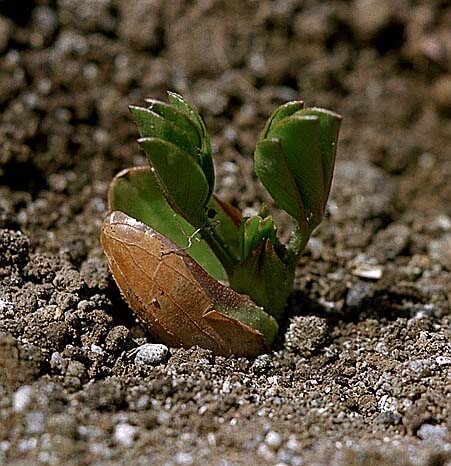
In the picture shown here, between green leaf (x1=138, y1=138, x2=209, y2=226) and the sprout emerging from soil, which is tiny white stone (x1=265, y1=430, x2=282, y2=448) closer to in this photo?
the sprout emerging from soil

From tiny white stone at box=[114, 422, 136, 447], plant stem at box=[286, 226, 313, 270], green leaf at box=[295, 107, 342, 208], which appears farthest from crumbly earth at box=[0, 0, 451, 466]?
green leaf at box=[295, 107, 342, 208]

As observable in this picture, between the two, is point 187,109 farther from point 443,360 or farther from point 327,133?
point 443,360

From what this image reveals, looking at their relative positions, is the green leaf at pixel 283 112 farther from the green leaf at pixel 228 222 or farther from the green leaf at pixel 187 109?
the green leaf at pixel 228 222

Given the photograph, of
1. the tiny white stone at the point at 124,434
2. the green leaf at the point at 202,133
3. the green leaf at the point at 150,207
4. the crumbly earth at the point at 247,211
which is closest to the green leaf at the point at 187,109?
the green leaf at the point at 202,133

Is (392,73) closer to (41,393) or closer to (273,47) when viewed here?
(273,47)

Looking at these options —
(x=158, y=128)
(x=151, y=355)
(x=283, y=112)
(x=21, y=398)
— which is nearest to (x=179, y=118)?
(x=158, y=128)

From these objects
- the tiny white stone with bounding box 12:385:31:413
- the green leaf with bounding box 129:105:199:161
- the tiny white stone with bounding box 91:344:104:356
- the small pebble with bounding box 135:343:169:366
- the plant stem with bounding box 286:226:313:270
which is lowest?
the small pebble with bounding box 135:343:169:366
